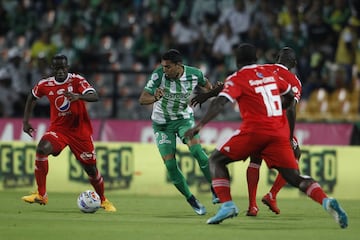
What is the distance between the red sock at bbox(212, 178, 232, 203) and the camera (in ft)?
39.7

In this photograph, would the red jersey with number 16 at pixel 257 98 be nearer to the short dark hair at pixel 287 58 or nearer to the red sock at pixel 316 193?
the red sock at pixel 316 193

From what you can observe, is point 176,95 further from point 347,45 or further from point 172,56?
point 347,45

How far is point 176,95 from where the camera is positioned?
15.0m

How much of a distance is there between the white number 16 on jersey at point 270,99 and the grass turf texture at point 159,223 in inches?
53.2

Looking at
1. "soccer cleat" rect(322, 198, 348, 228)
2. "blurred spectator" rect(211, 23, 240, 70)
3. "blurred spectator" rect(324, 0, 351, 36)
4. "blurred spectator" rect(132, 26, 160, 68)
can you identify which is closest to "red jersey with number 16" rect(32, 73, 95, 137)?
"soccer cleat" rect(322, 198, 348, 228)

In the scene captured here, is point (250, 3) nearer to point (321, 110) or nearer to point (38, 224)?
point (321, 110)

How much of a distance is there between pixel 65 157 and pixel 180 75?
571 cm

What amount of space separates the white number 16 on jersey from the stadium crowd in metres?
9.78

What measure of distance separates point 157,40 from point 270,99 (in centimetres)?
1275

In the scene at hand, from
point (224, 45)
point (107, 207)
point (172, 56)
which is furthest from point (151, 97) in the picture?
point (224, 45)

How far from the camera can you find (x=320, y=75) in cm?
2239

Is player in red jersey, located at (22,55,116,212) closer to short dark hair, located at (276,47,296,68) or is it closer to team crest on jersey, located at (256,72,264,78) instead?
short dark hair, located at (276,47,296,68)

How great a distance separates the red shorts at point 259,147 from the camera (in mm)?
12008

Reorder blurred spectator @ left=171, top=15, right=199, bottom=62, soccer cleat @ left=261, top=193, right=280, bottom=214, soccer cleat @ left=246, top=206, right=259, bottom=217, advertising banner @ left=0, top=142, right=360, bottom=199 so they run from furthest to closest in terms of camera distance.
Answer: blurred spectator @ left=171, top=15, right=199, bottom=62 < advertising banner @ left=0, top=142, right=360, bottom=199 < soccer cleat @ left=261, top=193, right=280, bottom=214 < soccer cleat @ left=246, top=206, right=259, bottom=217
